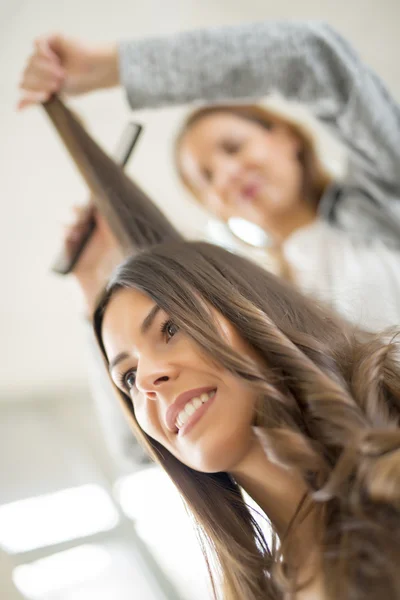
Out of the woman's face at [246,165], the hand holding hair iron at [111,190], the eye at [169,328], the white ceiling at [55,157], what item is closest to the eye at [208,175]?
the woman's face at [246,165]

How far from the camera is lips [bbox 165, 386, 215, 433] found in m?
0.43

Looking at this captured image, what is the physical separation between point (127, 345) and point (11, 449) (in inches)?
13.2

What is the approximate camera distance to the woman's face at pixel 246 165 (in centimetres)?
83

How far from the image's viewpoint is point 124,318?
488 mm

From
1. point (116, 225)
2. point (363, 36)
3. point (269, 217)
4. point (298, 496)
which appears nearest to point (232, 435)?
point (298, 496)

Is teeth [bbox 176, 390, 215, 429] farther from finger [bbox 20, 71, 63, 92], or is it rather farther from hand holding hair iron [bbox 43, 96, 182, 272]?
finger [bbox 20, 71, 63, 92]

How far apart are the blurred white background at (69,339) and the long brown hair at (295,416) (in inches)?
6.3

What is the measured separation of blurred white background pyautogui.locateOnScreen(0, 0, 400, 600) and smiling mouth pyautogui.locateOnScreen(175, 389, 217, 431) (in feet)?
0.90

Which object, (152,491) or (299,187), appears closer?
(152,491)

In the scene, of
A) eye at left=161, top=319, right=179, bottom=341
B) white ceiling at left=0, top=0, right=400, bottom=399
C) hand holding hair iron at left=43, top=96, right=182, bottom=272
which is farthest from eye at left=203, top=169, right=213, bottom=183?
eye at left=161, top=319, right=179, bottom=341

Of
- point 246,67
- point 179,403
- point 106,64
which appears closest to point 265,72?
point 246,67

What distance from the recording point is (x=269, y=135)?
862 millimetres

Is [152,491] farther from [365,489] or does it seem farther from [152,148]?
[152,148]

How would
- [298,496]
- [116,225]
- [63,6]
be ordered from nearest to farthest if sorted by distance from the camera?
1. [298,496]
2. [116,225]
3. [63,6]
